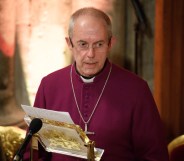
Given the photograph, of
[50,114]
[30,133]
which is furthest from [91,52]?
[30,133]

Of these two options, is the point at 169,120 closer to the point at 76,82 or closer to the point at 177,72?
the point at 177,72

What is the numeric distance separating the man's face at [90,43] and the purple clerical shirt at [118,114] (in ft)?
0.58

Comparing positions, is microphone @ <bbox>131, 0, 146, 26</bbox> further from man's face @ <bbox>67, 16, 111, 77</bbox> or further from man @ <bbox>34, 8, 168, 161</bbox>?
man's face @ <bbox>67, 16, 111, 77</bbox>

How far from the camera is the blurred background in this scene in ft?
9.75

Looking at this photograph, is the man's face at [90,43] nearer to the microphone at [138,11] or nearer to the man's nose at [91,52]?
the man's nose at [91,52]

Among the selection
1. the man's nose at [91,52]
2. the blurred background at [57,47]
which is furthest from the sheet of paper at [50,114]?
the blurred background at [57,47]

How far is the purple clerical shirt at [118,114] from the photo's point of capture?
6.72ft

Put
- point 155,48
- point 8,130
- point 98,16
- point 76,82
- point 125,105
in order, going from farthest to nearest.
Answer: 1. point 155,48
2. point 8,130
3. point 76,82
4. point 125,105
5. point 98,16

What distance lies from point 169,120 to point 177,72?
378 millimetres

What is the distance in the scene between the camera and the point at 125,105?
2.11 m

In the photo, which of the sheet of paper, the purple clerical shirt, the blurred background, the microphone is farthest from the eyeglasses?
the microphone

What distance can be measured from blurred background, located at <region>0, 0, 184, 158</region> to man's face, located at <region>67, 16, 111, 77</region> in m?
0.99

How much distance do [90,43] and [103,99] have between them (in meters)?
0.36

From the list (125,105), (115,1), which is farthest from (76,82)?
(115,1)
